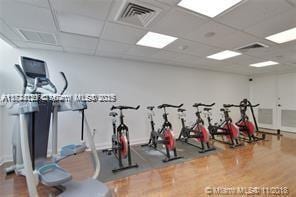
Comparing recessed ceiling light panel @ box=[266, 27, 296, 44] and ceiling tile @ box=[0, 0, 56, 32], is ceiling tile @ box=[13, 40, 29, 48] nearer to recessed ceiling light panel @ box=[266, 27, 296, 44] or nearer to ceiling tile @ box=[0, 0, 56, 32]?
ceiling tile @ box=[0, 0, 56, 32]

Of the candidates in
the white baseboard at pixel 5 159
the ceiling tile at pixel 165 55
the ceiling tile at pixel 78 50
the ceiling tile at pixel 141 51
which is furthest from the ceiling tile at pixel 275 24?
the white baseboard at pixel 5 159

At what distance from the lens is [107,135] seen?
4.40 metres

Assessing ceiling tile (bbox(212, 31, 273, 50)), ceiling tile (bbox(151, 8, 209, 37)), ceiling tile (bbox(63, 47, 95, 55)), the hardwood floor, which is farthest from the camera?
ceiling tile (bbox(63, 47, 95, 55))

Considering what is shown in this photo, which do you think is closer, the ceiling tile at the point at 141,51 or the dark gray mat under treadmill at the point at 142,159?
the dark gray mat under treadmill at the point at 142,159

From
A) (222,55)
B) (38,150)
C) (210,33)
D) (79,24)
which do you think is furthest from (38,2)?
(222,55)

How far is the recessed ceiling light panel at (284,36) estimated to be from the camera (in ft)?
9.19

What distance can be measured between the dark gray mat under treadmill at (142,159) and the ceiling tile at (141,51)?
2399 millimetres

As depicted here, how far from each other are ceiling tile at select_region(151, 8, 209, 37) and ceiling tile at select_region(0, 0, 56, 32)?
1.52 m

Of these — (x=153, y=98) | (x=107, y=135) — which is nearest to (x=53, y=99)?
(x=107, y=135)

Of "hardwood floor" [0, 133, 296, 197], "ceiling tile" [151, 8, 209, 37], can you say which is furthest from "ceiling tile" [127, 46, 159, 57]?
"hardwood floor" [0, 133, 296, 197]

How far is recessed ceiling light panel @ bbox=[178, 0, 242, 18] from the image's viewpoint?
1.95 metres

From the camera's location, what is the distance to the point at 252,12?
2145 mm

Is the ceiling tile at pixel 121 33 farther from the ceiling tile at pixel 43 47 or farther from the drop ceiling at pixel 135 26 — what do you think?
the ceiling tile at pixel 43 47

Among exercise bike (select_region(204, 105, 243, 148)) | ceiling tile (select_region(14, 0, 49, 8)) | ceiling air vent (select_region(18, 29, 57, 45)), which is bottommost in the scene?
exercise bike (select_region(204, 105, 243, 148))
